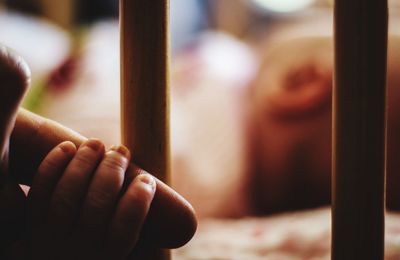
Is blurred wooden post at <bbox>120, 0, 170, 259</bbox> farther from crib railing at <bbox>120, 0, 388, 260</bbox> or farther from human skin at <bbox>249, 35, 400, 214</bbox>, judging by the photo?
human skin at <bbox>249, 35, 400, 214</bbox>

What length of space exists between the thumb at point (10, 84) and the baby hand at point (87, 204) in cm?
6

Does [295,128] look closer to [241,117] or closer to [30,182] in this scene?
[241,117]

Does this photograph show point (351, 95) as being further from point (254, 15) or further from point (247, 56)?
point (254, 15)

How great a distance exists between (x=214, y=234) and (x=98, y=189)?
0.41 m

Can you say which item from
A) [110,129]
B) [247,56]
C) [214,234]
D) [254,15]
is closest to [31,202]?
[214,234]

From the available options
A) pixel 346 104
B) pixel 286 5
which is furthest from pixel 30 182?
pixel 286 5

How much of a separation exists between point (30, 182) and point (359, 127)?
0.24 meters

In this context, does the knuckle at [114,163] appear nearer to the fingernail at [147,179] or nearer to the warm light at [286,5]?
the fingernail at [147,179]

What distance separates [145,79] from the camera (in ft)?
1.21

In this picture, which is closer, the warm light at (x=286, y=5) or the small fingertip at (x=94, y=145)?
the small fingertip at (x=94, y=145)

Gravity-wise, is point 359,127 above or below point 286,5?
below

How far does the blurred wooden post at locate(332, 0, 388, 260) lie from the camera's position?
1.14 ft

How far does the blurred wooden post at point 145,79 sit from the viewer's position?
0.36 metres

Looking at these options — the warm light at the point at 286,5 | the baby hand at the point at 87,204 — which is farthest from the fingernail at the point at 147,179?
the warm light at the point at 286,5
